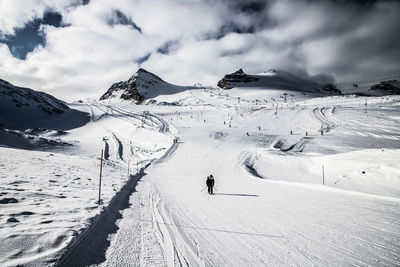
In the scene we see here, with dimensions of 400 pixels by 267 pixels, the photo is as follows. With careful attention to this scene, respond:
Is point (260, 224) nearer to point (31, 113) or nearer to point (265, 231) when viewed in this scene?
point (265, 231)

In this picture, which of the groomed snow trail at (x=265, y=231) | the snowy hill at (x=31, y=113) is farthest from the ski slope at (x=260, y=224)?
the snowy hill at (x=31, y=113)

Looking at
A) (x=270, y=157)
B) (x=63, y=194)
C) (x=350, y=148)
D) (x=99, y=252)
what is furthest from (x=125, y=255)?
(x=350, y=148)

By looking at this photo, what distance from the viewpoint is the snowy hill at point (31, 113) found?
57.7m

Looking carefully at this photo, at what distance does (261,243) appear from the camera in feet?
16.3

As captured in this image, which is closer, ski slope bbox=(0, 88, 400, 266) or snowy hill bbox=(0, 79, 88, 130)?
ski slope bbox=(0, 88, 400, 266)

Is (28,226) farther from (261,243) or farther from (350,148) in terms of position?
(350,148)

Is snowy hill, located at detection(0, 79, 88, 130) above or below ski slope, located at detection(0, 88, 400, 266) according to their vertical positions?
above

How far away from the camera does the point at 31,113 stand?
6594 cm

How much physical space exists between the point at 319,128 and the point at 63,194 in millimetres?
40987

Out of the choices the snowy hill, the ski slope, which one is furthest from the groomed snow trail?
the snowy hill

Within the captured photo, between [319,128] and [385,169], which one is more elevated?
[319,128]

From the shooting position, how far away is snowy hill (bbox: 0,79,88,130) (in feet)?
189

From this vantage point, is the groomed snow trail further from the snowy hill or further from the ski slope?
the snowy hill

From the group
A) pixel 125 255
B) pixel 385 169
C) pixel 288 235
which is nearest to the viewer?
pixel 125 255
